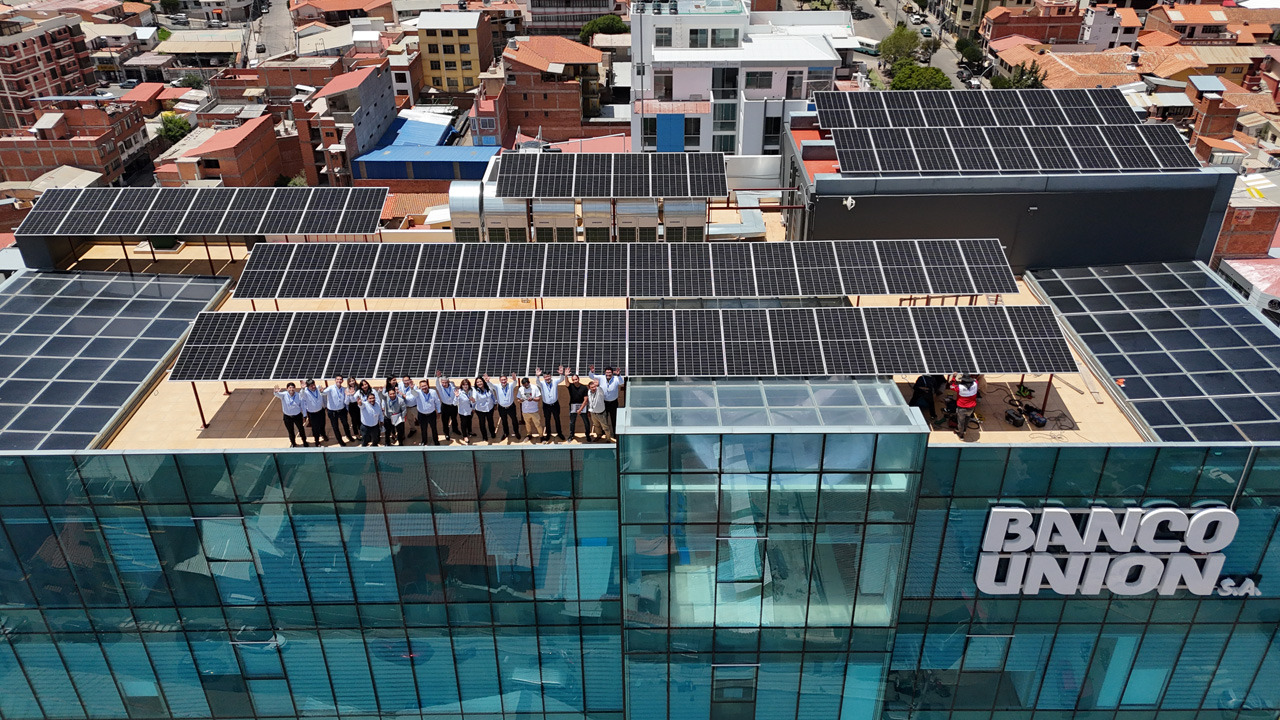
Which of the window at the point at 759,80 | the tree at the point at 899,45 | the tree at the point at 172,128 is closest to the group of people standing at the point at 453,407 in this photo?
the window at the point at 759,80

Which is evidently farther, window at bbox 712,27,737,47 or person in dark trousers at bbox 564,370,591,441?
window at bbox 712,27,737,47

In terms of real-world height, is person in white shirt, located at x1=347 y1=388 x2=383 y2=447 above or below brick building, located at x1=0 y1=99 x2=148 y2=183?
above

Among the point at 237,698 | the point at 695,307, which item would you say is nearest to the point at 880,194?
the point at 695,307

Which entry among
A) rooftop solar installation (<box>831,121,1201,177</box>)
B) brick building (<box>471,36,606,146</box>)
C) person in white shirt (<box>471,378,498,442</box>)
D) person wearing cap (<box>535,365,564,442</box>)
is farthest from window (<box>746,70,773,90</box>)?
person in white shirt (<box>471,378,498,442</box>)

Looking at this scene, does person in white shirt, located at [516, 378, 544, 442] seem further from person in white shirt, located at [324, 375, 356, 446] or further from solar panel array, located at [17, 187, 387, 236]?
solar panel array, located at [17, 187, 387, 236]

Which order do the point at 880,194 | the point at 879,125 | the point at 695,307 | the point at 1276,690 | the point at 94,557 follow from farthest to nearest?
the point at 879,125, the point at 880,194, the point at 695,307, the point at 1276,690, the point at 94,557

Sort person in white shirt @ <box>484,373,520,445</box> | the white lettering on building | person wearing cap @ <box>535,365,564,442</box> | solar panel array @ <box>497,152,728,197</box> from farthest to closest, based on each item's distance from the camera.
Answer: solar panel array @ <box>497,152,728,197</box>
person in white shirt @ <box>484,373,520,445</box>
person wearing cap @ <box>535,365,564,442</box>
the white lettering on building

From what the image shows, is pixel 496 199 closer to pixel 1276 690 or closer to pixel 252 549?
pixel 252 549

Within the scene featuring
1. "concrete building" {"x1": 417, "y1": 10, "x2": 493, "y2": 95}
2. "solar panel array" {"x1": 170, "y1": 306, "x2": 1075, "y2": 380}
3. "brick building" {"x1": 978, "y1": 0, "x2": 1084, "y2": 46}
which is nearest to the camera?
"solar panel array" {"x1": 170, "y1": 306, "x2": 1075, "y2": 380}
